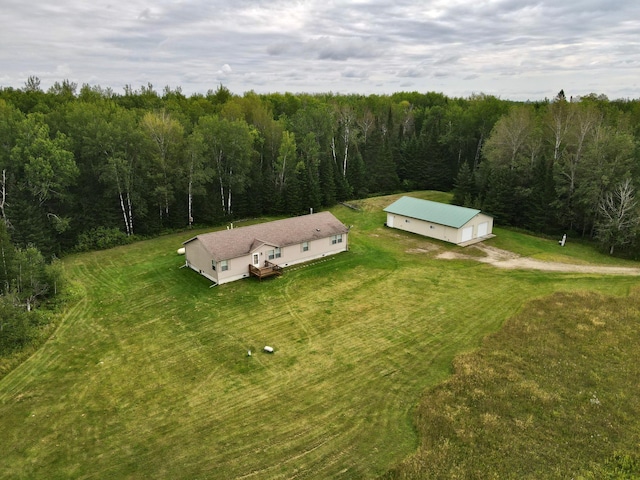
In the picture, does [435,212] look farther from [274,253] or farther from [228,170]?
[228,170]

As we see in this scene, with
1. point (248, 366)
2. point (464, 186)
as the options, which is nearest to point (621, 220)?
point (464, 186)

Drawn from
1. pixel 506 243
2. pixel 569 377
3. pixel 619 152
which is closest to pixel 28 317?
pixel 569 377

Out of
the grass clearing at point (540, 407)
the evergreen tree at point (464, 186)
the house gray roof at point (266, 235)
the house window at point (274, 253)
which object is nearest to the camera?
the grass clearing at point (540, 407)

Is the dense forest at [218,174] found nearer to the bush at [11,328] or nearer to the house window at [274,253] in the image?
the bush at [11,328]

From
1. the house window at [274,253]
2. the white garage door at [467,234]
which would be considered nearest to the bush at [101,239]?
the house window at [274,253]

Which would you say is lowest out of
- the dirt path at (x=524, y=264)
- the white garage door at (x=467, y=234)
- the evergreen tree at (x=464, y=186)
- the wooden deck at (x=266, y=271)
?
the dirt path at (x=524, y=264)

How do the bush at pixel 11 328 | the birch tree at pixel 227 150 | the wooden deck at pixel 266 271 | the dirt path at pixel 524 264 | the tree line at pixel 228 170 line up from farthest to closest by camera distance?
1. the birch tree at pixel 227 150
2. the tree line at pixel 228 170
3. the dirt path at pixel 524 264
4. the wooden deck at pixel 266 271
5. the bush at pixel 11 328
